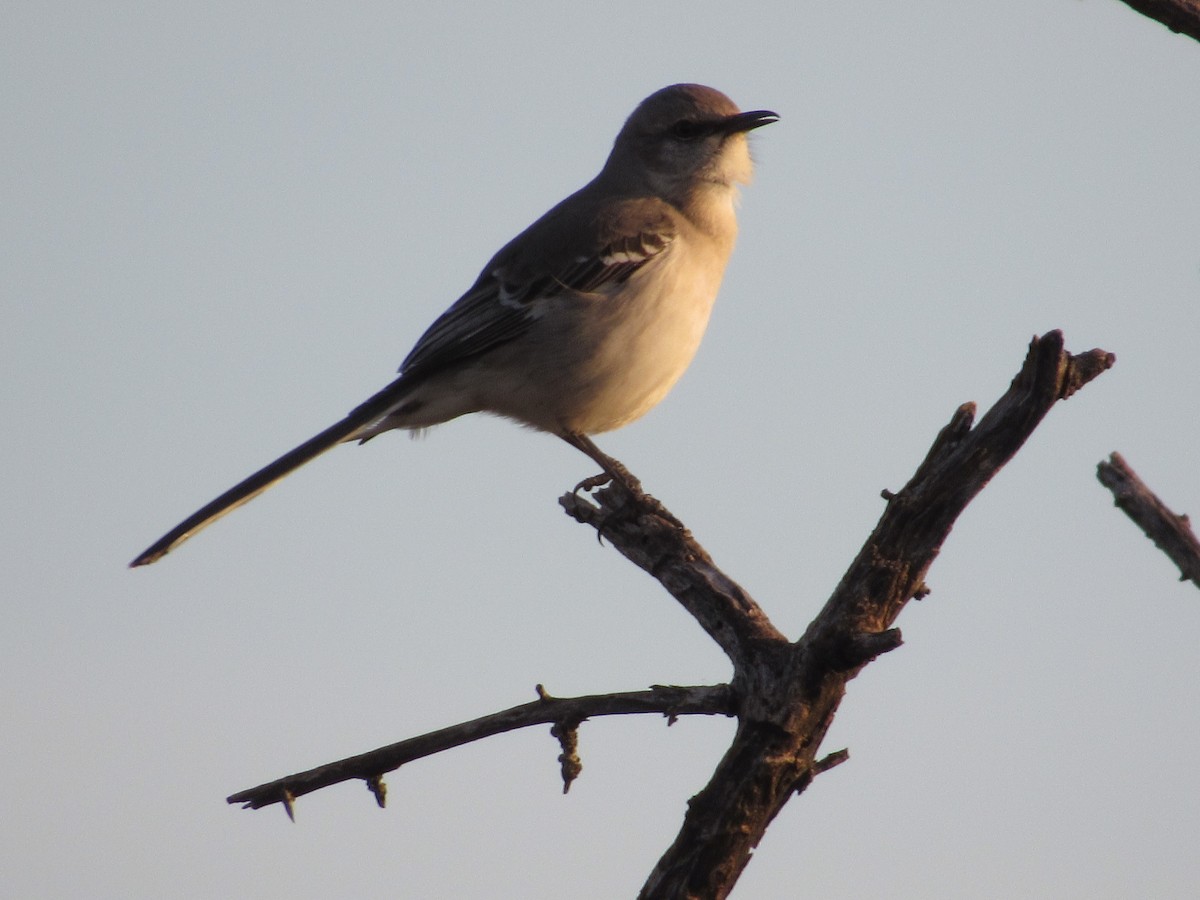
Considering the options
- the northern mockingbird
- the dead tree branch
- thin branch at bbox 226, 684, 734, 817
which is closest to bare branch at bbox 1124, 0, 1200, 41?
the dead tree branch

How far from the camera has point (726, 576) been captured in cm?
539

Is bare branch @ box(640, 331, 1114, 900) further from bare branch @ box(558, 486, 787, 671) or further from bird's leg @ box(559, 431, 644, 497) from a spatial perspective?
bird's leg @ box(559, 431, 644, 497)

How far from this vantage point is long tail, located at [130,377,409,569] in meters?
5.99

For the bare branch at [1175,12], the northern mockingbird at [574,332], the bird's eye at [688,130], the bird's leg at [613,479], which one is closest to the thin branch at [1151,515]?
the bare branch at [1175,12]

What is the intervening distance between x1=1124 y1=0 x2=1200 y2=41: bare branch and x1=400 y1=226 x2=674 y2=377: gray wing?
3477 millimetres

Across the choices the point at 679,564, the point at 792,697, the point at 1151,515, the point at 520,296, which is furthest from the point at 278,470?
the point at 1151,515

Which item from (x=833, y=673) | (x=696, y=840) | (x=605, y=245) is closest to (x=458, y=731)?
(x=696, y=840)

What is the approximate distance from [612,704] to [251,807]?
1328 mm

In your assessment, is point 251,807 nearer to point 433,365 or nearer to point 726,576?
point 726,576

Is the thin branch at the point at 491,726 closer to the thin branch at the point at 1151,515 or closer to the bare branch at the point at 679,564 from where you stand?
the bare branch at the point at 679,564

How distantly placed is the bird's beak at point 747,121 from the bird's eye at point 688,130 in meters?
0.15

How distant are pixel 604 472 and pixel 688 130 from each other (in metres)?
2.39

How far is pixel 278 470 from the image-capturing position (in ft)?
21.2

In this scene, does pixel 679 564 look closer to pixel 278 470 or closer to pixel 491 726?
pixel 491 726
